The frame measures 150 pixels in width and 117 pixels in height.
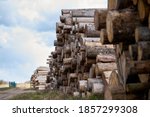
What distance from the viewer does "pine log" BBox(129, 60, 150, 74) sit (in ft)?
18.8

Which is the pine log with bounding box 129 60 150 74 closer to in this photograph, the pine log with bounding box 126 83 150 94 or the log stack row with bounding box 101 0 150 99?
the log stack row with bounding box 101 0 150 99

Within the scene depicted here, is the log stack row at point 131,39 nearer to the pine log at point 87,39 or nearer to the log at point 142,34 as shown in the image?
the log at point 142,34

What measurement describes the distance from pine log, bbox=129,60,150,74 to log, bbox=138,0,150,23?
56 cm

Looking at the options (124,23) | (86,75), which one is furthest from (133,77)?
(86,75)

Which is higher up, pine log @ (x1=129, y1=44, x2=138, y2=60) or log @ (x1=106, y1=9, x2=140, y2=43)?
log @ (x1=106, y1=9, x2=140, y2=43)

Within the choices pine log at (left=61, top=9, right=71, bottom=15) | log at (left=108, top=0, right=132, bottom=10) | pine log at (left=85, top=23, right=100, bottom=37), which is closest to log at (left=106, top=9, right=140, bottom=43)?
log at (left=108, top=0, right=132, bottom=10)

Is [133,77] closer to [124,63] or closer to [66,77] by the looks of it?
[124,63]

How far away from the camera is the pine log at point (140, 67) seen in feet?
18.8

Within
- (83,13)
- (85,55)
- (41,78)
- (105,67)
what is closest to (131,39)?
(105,67)

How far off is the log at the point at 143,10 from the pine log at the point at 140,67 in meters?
0.56

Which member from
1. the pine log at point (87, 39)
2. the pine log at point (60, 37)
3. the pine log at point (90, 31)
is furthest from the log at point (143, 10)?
the pine log at point (60, 37)

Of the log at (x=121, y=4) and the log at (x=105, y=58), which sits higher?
the log at (x=121, y=4)

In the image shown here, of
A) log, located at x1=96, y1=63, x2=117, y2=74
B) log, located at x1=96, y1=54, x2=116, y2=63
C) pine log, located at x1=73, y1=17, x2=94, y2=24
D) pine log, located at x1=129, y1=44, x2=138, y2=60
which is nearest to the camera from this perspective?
pine log, located at x1=129, y1=44, x2=138, y2=60

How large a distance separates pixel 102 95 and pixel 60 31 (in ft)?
28.0
